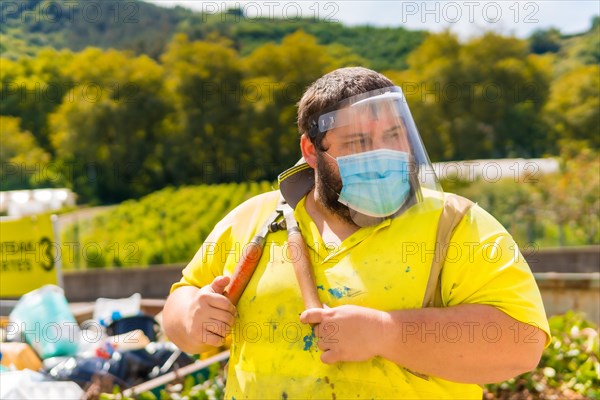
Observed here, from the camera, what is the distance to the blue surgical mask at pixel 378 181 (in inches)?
81.7

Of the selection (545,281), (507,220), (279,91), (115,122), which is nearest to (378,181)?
(545,281)

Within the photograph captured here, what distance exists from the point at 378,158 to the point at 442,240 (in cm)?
26

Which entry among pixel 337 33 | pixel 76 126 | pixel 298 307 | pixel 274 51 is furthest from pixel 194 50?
pixel 298 307

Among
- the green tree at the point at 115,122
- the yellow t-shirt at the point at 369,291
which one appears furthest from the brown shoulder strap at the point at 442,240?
the green tree at the point at 115,122

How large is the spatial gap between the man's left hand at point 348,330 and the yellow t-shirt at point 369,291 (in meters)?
0.11

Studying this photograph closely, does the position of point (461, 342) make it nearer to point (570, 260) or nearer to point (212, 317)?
point (212, 317)

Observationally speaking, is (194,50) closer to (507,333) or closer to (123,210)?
(123,210)

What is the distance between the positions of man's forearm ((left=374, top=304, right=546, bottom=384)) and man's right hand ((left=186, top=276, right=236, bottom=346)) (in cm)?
43

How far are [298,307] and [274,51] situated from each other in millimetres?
49328

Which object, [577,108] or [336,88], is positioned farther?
[577,108]

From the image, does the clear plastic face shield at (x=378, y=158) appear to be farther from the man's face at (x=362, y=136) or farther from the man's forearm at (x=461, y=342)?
the man's forearm at (x=461, y=342)

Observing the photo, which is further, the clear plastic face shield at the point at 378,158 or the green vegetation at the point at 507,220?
the green vegetation at the point at 507,220

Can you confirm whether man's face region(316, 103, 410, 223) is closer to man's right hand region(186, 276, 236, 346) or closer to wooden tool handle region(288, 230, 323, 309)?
wooden tool handle region(288, 230, 323, 309)

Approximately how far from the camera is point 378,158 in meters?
2.08
